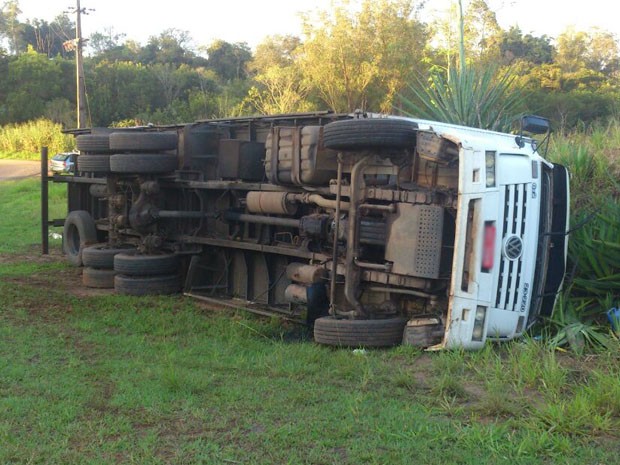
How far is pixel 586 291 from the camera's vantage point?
6.94 m

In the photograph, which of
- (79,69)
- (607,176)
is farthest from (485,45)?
(607,176)

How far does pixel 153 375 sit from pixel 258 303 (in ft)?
10.2

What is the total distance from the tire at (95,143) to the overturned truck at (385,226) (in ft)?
1.89

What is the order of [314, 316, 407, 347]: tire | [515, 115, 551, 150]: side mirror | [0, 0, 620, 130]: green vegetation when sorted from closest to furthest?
[314, 316, 407, 347]: tire
[515, 115, 551, 150]: side mirror
[0, 0, 620, 130]: green vegetation

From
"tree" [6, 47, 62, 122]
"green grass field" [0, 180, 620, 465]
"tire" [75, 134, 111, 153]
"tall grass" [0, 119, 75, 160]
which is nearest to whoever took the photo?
"green grass field" [0, 180, 620, 465]

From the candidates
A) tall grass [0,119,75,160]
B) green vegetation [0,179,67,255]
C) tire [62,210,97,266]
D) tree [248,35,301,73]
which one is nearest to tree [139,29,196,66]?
tree [248,35,301,73]

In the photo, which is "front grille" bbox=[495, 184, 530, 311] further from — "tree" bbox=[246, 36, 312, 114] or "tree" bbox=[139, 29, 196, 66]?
"tree" bbox=[139, 29, 196, 66]

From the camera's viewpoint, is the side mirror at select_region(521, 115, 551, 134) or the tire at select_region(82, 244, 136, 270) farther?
the tire at select_region(82, 244, 136, 270)

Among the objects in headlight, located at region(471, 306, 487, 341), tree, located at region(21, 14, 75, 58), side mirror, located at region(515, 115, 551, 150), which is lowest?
headlight, located at region(471, 306, 487, 341)

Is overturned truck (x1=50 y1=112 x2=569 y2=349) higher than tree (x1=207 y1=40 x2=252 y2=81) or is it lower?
lower

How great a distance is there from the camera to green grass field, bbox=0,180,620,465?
3.99 m

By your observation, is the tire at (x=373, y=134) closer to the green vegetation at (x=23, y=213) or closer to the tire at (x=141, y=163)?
the tire at (x=141, y=163)

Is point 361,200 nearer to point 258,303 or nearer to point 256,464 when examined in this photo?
point 258,303

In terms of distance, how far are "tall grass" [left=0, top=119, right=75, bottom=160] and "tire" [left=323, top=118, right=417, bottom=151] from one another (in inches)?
1232
